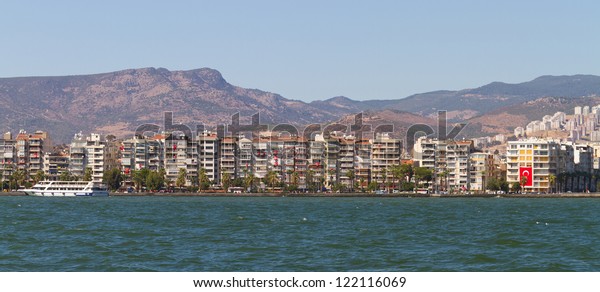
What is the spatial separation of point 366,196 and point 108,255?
149 metres

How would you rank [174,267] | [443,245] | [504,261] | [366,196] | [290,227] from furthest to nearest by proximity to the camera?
[366,196] < [290,227] < [443,245] < [504,261] < [174,267]

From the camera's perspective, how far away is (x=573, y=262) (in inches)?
1834

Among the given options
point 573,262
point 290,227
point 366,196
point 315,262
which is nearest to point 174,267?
point 315,262

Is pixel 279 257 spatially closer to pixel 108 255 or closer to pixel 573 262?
pixel 108 255

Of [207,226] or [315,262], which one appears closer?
[315,262]

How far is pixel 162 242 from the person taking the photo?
55938 mm

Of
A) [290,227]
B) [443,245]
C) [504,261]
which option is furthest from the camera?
[290,227]
